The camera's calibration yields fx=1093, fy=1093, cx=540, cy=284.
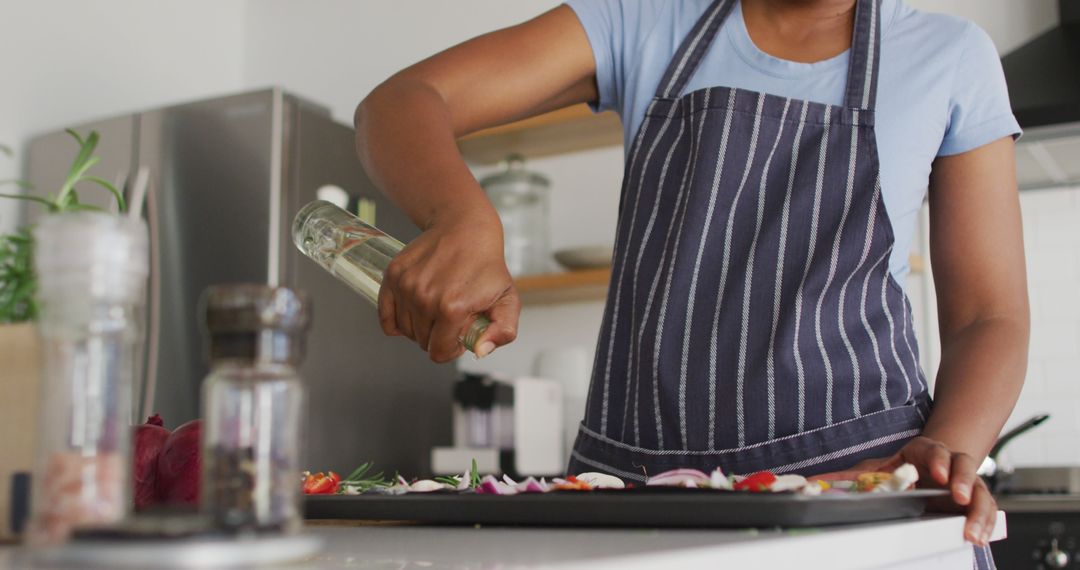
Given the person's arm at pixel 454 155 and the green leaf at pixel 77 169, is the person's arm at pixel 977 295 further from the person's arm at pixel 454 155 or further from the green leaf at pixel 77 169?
the green leaf at pixel 77 169

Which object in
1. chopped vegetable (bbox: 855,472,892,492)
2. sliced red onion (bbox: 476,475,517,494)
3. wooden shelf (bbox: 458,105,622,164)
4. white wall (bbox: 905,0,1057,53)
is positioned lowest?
chopped vegetable (bbox: 855,472,892,492)

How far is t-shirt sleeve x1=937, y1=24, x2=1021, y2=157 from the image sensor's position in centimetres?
113

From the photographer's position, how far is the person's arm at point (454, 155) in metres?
0.73

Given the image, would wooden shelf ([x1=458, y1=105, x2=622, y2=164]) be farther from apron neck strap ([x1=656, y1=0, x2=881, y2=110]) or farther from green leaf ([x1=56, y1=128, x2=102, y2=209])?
green leaf ([x1=56, y1=128, x2=102, y2=209])

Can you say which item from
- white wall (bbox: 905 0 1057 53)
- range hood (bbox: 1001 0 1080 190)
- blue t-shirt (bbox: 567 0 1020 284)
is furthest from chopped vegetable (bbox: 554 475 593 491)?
white wall (bbox: 905 0 1057 53)

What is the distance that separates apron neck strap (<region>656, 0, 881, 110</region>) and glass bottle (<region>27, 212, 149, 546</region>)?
86cm

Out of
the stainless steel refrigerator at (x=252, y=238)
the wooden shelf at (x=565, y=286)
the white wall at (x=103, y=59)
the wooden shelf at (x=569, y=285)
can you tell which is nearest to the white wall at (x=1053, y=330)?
the wooden shelf at (x=569, y=285)

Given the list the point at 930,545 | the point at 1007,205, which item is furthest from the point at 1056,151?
the point at 930,545

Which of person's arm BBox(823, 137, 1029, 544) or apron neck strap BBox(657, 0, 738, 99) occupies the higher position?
apron neck strap BBox(657, 0, 738, 99)

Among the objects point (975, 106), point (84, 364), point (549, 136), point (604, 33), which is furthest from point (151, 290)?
point (84, 364)

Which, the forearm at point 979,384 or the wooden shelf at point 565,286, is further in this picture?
the wooden shelf at point 565,286

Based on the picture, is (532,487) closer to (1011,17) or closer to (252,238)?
(252,238)

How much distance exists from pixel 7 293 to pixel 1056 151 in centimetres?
241

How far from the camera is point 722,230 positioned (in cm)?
110
